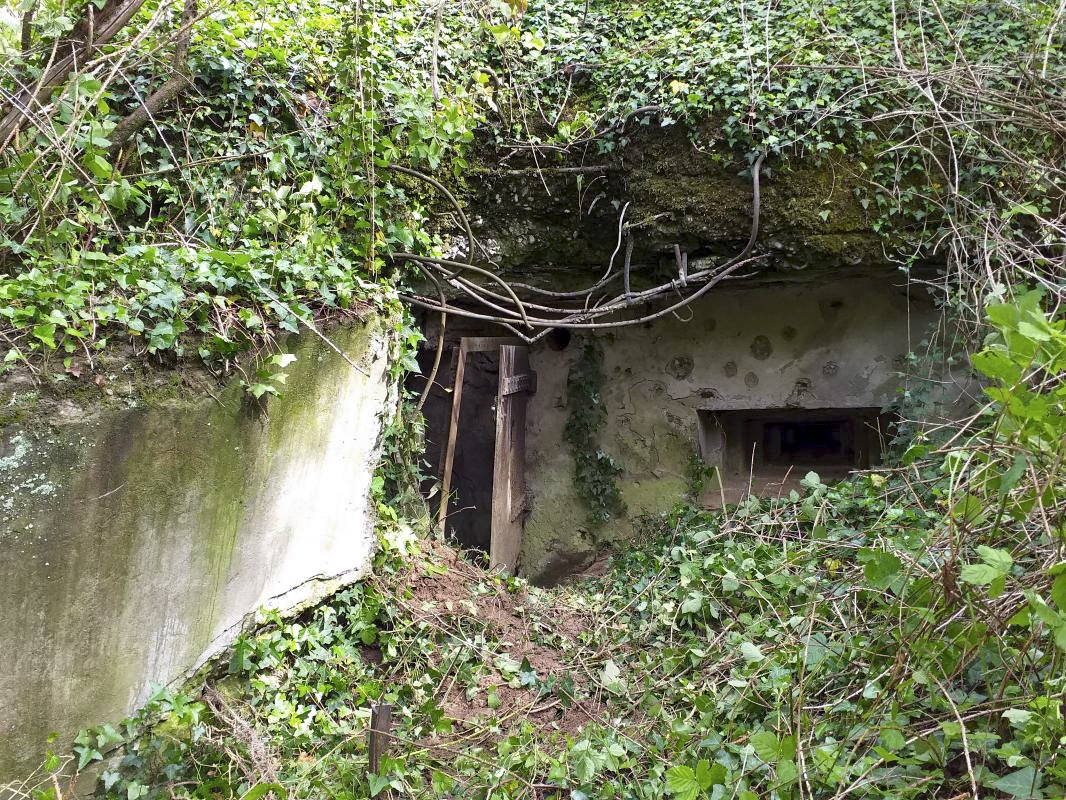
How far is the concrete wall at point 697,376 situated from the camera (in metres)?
4.64

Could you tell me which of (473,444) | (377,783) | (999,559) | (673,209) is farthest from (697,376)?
(999,559)

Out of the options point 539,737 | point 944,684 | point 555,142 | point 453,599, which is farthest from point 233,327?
point 944,684

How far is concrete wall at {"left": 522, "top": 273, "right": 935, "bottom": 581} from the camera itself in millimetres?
4637

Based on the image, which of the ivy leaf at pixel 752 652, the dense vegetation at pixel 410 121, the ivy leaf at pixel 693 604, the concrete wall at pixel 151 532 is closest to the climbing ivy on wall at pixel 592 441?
the dense vegetation at pixel 410 121

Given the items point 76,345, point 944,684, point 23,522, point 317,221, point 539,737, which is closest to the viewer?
point 944,684

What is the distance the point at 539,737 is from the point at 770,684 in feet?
3.17

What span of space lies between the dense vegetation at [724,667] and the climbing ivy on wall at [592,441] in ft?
3.25

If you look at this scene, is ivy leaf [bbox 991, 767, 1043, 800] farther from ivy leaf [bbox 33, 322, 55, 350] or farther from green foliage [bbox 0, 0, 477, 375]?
ivy leaf [bbox 33, 322, 55, 350]

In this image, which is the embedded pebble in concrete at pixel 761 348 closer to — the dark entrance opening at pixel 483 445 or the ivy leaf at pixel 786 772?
the dark entrance opening at pixel 483 445

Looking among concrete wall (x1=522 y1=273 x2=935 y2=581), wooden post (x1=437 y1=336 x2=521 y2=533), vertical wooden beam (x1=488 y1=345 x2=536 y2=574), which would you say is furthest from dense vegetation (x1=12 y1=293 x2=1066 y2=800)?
concrete wall (x1=522 y1=273 x2=935 y2=581)

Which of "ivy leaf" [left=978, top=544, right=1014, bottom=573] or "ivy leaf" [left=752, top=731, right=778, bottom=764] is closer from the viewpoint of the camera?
"ivy leaf" [left=978, top=544, right=1014, bottom=573]

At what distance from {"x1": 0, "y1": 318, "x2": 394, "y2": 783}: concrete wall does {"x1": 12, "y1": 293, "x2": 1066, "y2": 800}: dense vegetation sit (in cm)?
16

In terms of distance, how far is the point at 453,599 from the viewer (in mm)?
3602

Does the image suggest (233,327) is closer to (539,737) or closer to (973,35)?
(539,737)
